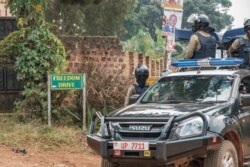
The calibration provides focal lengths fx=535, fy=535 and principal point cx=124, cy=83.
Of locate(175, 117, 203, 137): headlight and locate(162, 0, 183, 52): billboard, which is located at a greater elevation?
locate(162, 0, 183, 52): billboard

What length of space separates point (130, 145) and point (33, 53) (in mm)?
5681

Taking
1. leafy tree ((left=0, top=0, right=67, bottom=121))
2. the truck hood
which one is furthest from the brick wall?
the truck hood

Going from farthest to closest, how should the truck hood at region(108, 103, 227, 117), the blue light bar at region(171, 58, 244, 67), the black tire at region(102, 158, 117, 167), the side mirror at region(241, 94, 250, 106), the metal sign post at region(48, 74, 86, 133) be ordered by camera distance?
the metal sign post at region(48, 74, 86, 133) < the blue light bar at region(171, 58, 244, 67) < the side mirror at region(241, 94, 250, 106) < the black tire at region(102, 158, 117, 167) < the truck hood at region(108, 103, 227, 117)

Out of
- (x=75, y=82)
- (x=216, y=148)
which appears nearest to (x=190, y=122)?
(x=216, y=148)

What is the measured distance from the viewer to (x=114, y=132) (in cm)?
642

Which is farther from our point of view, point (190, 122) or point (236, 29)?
point (236, 29)

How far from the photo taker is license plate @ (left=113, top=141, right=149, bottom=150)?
605cm

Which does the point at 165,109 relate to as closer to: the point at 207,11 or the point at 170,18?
the point at 170,18

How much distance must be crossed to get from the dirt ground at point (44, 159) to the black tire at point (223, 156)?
283 cm

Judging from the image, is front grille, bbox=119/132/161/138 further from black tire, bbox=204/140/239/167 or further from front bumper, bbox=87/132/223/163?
black tire, bbox=204/140/239/167

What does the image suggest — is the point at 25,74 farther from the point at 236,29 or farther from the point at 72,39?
the point at 236,29

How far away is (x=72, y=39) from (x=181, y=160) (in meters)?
7.07

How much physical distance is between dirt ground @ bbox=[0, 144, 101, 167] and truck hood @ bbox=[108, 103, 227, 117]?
6.62ft

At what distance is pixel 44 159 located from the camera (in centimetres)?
861
